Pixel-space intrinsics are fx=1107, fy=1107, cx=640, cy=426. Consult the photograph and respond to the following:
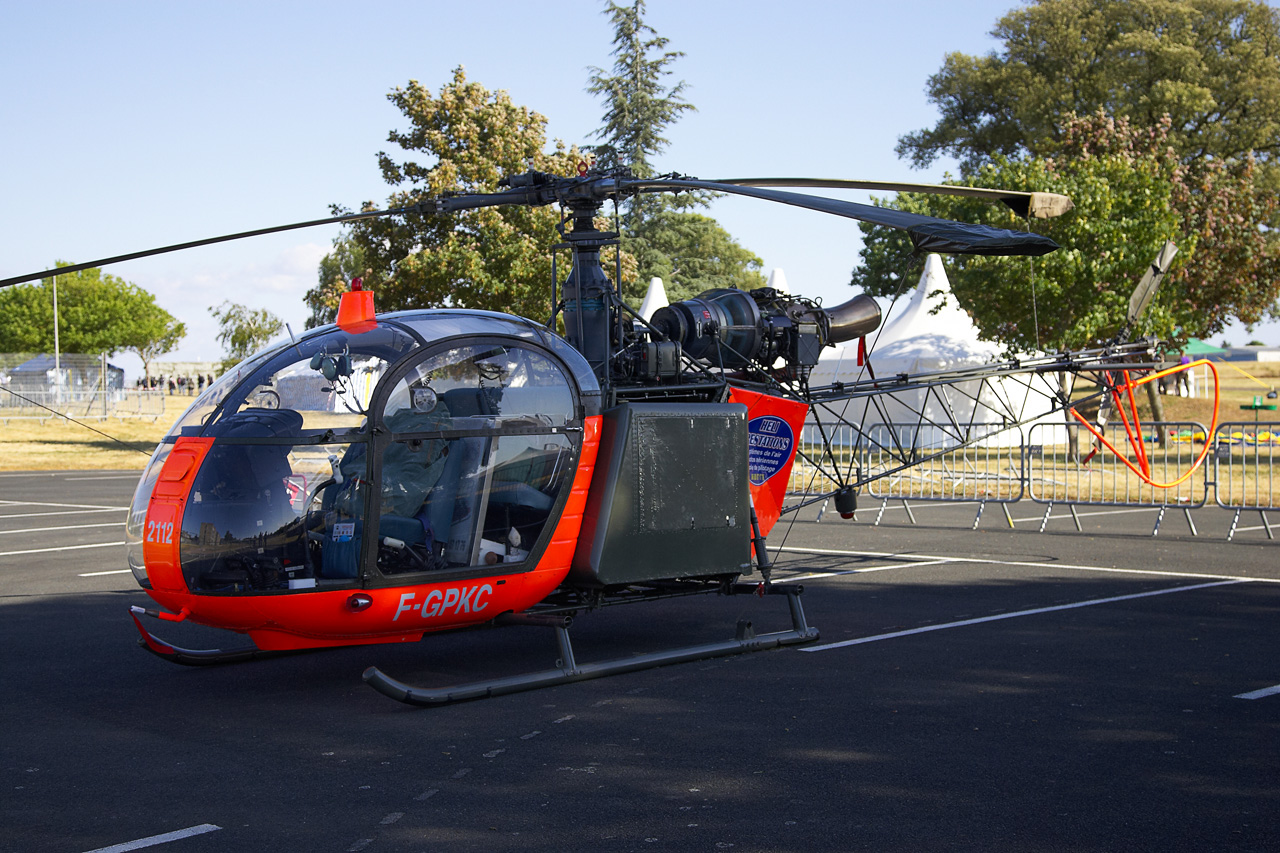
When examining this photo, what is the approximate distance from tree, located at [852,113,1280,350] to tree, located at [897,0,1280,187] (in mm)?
4782

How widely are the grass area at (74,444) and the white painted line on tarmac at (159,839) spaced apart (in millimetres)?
20740

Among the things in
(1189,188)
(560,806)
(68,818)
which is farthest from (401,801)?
(1189,188)

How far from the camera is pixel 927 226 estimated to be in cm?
663

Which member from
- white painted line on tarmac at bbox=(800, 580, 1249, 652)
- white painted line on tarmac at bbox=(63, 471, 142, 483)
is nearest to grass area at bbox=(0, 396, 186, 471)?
white painted line on tarmac at bbox=(63, 471, 142, 483)

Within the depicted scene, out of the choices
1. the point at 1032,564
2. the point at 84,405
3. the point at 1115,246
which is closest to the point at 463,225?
the point at 1115,246

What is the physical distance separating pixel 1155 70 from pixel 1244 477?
24875mm

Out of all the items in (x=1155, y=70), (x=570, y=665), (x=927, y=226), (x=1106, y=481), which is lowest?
(x=570, y=665)

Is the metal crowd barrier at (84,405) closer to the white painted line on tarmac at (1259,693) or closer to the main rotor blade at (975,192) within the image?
the main rotor blade at (975,192)

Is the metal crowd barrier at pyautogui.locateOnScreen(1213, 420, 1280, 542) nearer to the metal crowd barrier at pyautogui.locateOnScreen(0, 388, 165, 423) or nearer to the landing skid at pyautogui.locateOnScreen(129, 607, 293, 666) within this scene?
the landing skid at pyautogui.locateOnScreen(129, 607, 293, 666)

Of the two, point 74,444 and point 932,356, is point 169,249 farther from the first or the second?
point 74,444

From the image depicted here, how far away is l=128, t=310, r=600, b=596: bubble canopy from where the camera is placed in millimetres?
5867

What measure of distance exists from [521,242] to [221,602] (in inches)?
828

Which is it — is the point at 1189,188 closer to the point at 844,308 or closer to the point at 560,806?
the point at 844,308

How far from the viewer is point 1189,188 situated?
30.9m
